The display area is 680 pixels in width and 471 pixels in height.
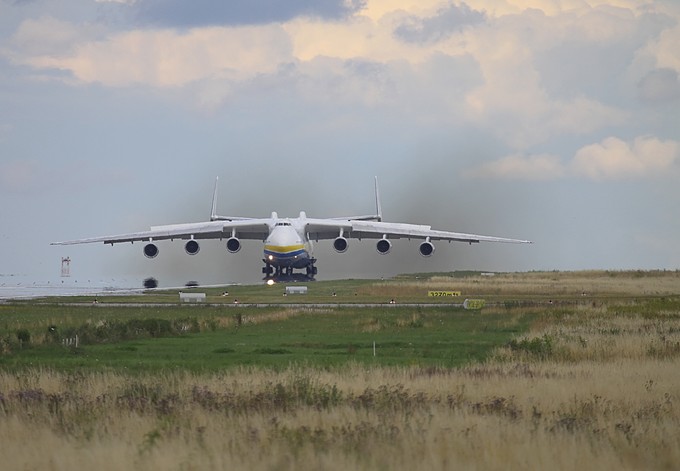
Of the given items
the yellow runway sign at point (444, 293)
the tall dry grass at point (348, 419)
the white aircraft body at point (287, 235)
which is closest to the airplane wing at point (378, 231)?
the white aircraft body at point (287, 235)

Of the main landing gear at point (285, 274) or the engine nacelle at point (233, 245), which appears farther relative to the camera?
the main landing gear at point (285, 274)

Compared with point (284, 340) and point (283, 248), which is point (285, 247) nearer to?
point (283, 248)

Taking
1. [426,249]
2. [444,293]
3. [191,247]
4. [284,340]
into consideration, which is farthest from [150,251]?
[284,340]

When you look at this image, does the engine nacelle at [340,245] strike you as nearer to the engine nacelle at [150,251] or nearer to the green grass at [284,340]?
the engine nacelle at [150,251]

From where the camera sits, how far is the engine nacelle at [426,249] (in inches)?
2628

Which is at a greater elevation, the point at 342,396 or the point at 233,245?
the point at 233,245

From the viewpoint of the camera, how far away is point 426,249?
67.0 m

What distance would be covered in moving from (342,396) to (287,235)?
5132cm

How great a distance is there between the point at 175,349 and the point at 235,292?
3497 centimetres

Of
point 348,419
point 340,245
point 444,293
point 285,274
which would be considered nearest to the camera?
point 348,419

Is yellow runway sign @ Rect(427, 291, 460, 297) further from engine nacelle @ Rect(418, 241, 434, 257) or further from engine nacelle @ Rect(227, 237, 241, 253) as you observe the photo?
engine nacelle @ Rect(227, 237, 241, 253)

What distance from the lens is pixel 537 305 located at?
40.0 metres

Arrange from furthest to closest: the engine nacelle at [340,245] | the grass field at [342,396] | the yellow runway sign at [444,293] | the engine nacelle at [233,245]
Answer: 1. the engine nacelle at [340,245]
2. the engine nacelle at [233,245]
3. the yellow runway sign at [444,293]
4. the grass field at [342,396]

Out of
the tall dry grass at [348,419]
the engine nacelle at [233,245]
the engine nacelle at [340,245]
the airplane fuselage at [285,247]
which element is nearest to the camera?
the tall dry grass at [348,419]
